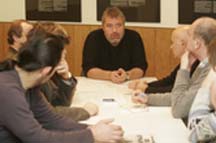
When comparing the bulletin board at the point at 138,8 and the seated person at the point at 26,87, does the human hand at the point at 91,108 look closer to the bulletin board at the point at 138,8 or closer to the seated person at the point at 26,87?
the seated person at the point at 26,87

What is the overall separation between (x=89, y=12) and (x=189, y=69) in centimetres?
244

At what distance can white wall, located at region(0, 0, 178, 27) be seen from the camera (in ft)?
15.5

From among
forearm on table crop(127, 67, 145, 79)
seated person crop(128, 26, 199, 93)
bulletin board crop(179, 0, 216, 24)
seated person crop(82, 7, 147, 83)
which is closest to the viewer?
seated person crop(128, 26, 199, 93)

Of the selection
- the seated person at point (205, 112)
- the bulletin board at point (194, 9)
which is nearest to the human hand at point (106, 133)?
the seated person at point (205, 112)

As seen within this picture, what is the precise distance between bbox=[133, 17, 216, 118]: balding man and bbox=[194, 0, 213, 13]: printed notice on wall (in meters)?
1.87

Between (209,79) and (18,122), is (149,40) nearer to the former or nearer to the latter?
(209,79)

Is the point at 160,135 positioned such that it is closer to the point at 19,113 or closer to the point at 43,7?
the point at 19,113

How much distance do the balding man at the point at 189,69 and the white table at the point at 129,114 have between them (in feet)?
0.30

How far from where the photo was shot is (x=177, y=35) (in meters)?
3.20

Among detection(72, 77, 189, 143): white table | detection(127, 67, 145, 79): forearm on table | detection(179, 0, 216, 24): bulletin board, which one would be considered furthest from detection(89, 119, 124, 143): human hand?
detection(179, 0, 216, 24): bulletin board

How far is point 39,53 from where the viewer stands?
1.78 m

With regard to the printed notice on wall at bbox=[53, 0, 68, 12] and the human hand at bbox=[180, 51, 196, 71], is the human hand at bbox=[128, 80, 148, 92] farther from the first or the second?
the printed notice on wall at bbox=[53, 0, 68, 12]

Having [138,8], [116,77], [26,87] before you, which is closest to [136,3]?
[138,8]

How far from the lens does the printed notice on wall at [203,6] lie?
4.58m
